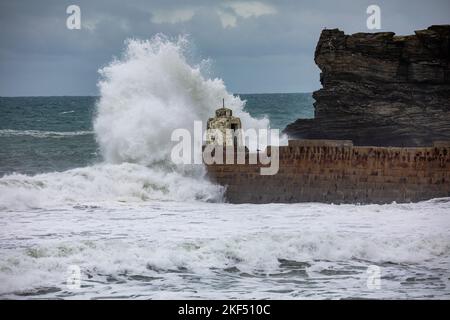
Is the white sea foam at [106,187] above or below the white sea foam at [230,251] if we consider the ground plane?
above

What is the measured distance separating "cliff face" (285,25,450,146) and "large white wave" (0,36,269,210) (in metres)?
3.31

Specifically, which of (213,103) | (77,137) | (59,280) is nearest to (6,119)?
(77,137)

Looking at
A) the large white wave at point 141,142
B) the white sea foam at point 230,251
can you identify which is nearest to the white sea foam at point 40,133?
the large white wave at point 141,142

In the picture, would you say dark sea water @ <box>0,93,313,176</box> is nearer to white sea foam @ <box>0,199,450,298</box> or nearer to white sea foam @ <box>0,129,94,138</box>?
white sea foam @ <box>0,129,94,138</box>

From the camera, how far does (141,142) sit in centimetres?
1983

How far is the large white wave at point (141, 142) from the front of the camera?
16.8m

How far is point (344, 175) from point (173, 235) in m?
4.60

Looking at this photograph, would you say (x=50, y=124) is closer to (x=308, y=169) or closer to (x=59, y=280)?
(x=308, y=169)

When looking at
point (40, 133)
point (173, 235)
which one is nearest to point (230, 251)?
point (173, 235)

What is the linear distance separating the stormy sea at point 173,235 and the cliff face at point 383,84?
3328 millimetres

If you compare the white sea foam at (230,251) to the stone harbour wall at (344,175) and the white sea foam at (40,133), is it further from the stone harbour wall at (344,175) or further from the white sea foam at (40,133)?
the white sea foam at (40,133)

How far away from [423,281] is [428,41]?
998cm
